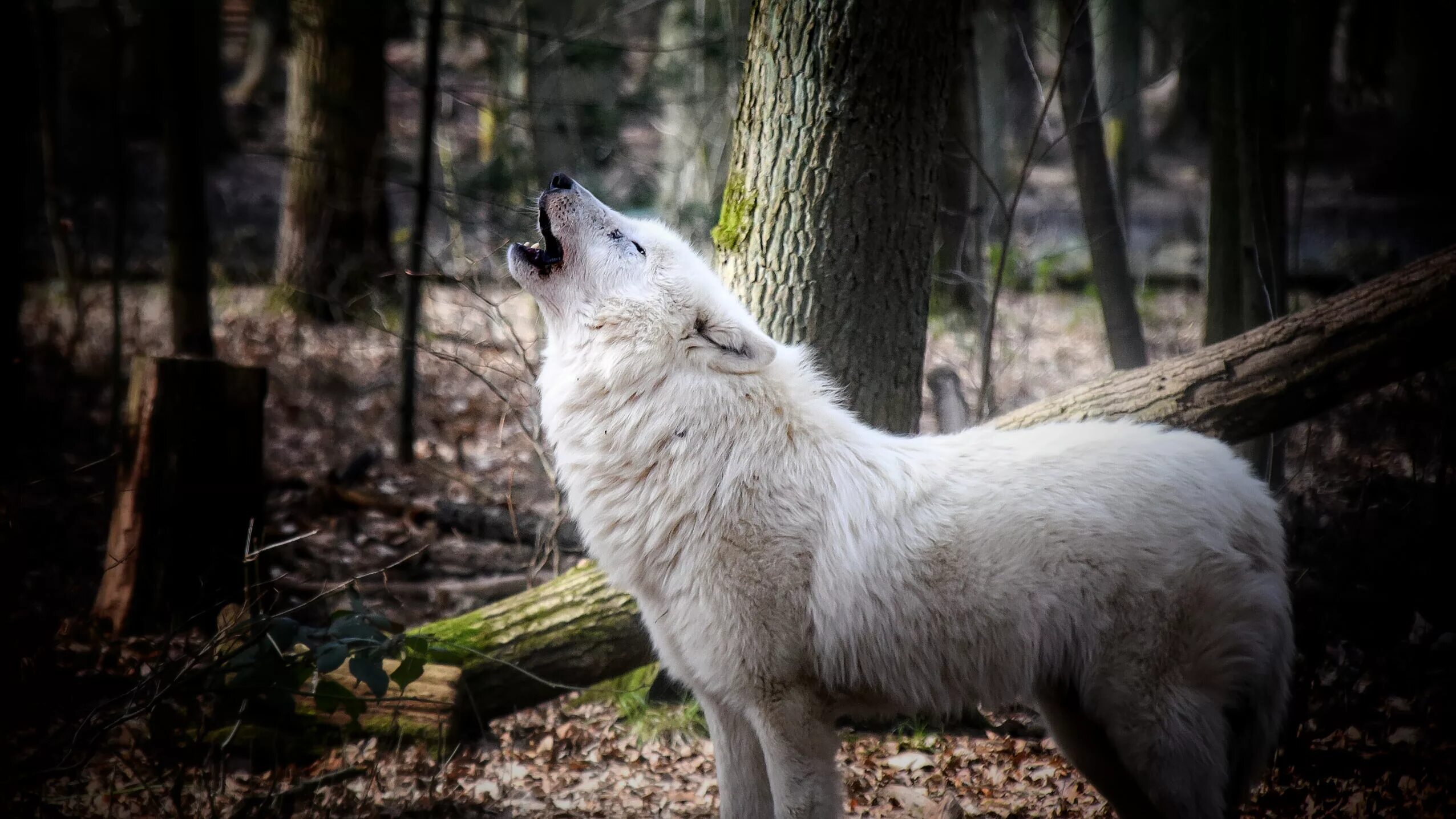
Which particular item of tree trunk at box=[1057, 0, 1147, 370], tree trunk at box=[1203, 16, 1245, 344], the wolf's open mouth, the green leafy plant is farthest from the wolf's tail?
tree trunk at box=[1057, 0, 1147, 370]

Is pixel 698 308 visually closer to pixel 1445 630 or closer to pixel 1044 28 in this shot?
pixel 1044 28

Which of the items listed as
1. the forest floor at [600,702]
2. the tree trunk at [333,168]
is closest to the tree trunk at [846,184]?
the forest floor at [600,702]

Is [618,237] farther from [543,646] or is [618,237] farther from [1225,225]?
[1225,225]

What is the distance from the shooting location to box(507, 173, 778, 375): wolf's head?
3.37 m

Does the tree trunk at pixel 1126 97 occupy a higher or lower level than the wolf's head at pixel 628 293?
higher

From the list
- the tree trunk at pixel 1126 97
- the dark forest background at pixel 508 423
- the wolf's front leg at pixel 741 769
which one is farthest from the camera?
the tree trunk at pixel 1126 97

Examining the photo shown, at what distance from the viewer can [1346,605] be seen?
445 centimetres

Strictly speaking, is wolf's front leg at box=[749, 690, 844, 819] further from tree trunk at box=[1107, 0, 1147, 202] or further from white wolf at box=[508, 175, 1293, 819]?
tree trunk at box=[1107, 0, 1147, 202]

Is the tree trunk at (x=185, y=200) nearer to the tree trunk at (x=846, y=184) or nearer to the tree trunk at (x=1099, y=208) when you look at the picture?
the tree trunk at (x=846, y=184)

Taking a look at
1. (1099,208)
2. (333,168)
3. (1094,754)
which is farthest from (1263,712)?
(333,168)

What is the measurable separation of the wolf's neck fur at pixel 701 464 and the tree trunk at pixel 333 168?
298 inches

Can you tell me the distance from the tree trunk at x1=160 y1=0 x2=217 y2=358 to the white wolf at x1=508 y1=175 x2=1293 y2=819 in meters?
4.52

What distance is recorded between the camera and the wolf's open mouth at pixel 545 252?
354 cm

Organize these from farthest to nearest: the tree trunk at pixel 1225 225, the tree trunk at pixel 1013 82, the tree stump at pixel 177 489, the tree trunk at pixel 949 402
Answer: the tree trunk at pixel 1013 82 < the tree trunk at pixel 1225 225 < the tree trunk at pixel 949 402 < the tree stump at pixel 177 489
